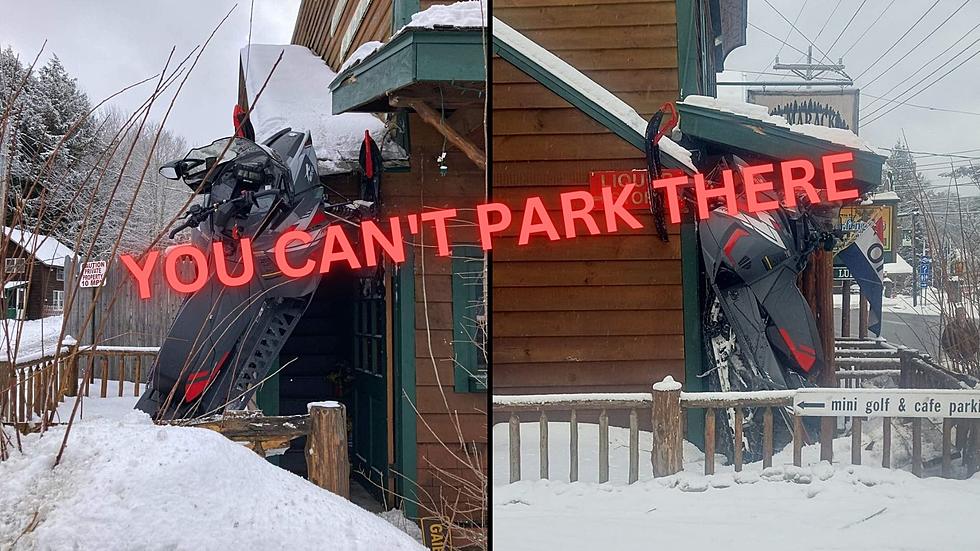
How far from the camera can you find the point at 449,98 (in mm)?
3221

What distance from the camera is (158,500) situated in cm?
169

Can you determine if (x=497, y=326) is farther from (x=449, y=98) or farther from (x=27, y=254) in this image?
(x=449, y=98)

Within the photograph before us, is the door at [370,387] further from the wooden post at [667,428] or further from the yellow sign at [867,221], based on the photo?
the yellow sign at [867,221]

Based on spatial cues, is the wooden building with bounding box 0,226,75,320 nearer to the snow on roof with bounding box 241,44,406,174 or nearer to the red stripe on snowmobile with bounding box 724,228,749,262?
the snow on roof with bounding box 241,44,406,174

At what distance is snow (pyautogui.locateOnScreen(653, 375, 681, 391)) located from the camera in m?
1.33

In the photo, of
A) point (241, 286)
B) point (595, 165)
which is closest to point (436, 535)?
point (241, 286)

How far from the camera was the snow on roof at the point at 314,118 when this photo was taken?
3.80 m

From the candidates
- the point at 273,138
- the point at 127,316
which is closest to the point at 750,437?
the point at 273,138

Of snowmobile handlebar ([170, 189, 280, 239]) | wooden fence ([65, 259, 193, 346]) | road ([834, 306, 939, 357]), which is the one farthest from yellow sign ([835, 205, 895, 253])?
wooden fence ([65, 259, 193, 346])

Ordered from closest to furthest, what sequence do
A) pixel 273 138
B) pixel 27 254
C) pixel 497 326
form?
pixel 497 326, pixel 27 254, pixel 273 138

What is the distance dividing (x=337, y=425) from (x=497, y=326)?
1.42m

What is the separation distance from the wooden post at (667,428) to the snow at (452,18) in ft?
5.79

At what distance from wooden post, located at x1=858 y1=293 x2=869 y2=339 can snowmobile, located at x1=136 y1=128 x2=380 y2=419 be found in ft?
7.68

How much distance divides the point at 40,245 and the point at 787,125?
2050 mm
